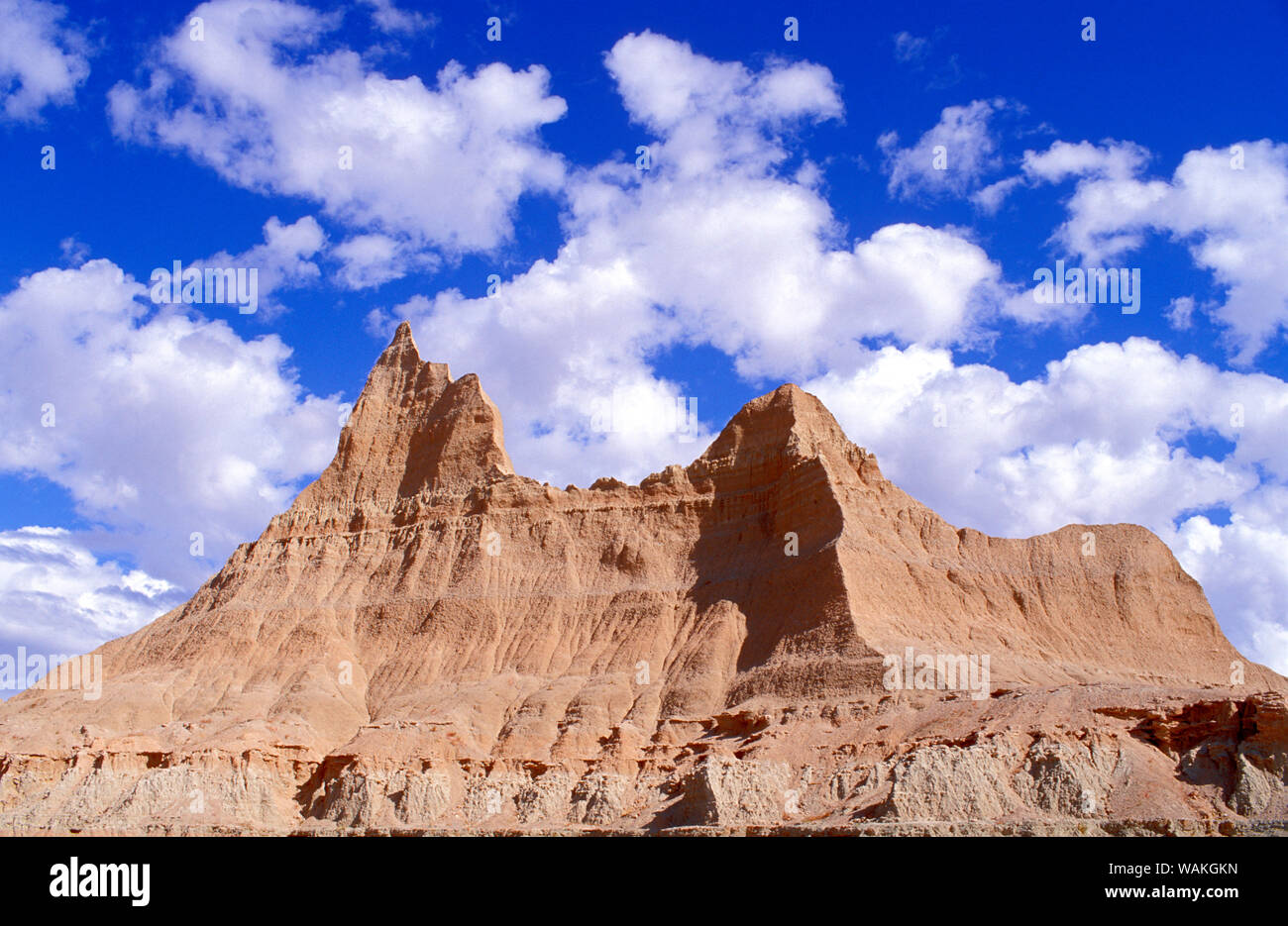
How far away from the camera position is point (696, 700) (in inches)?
3022

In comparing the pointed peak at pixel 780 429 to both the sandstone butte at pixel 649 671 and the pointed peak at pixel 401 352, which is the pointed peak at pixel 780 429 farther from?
the pointed peak at pixel 401 352

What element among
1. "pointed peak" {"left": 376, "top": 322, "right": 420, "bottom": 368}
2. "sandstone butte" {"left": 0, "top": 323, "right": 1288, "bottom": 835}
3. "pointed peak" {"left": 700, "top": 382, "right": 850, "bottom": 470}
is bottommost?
"sandstone butte" {"left": 0, "top": 323, "right": 1288, "bottom": 835}

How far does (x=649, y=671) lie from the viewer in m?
82.2

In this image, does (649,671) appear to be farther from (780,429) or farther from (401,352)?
(401,352)

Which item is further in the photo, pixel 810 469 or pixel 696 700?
pixel 810 469

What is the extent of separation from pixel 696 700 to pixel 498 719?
39.7 feet

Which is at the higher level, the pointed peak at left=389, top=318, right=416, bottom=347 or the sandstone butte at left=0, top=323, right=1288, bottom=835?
the pointed peak at left=389, top=318, right=416, bottom=347

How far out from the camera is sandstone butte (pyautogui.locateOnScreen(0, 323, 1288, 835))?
55.3m

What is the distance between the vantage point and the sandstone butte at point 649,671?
5531 centimetres

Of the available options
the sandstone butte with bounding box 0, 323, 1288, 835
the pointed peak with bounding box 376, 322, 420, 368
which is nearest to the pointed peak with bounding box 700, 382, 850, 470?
the sandstone butte with bounding box 0, 323, 1288, 835

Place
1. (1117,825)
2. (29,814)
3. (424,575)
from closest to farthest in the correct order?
(1117,825), (29,814), (424,575)

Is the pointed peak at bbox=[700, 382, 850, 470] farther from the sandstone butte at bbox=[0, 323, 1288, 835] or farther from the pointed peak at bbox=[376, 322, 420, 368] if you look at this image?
the pointed peak at bbox=[376, 322, 420, 368]
